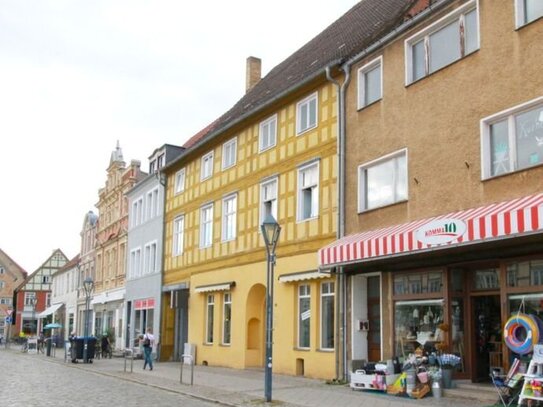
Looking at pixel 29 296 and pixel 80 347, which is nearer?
pixel 80 347

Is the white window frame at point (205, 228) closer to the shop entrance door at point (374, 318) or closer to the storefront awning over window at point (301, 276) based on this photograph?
the storefront awning over window at point (301, 276)

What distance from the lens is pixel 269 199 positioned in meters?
23.6

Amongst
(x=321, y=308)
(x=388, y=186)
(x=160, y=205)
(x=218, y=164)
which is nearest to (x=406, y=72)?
(x=388, y=186)

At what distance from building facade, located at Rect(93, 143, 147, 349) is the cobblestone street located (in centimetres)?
1641

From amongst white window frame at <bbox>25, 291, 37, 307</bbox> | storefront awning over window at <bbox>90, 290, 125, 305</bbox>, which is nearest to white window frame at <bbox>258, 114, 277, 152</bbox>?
storefront awning over window at <bbox>90, 290, 125, 305</bbox>

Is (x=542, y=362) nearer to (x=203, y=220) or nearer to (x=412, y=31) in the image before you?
(x=412, y=31)

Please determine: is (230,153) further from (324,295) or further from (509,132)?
(509,132)

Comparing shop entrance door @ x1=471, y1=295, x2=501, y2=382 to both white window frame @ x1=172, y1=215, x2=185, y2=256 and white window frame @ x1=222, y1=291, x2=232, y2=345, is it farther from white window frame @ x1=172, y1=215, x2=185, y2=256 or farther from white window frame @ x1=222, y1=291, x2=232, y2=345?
white window frame @ x1=172, y1=215, x2=185, y2=256

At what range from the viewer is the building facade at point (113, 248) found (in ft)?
134

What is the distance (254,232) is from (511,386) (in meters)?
12.6

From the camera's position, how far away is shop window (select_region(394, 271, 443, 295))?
16.2 meters

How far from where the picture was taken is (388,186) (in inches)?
698

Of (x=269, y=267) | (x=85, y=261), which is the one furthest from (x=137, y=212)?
(x=269, y=267)

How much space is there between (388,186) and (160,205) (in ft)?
60.7
